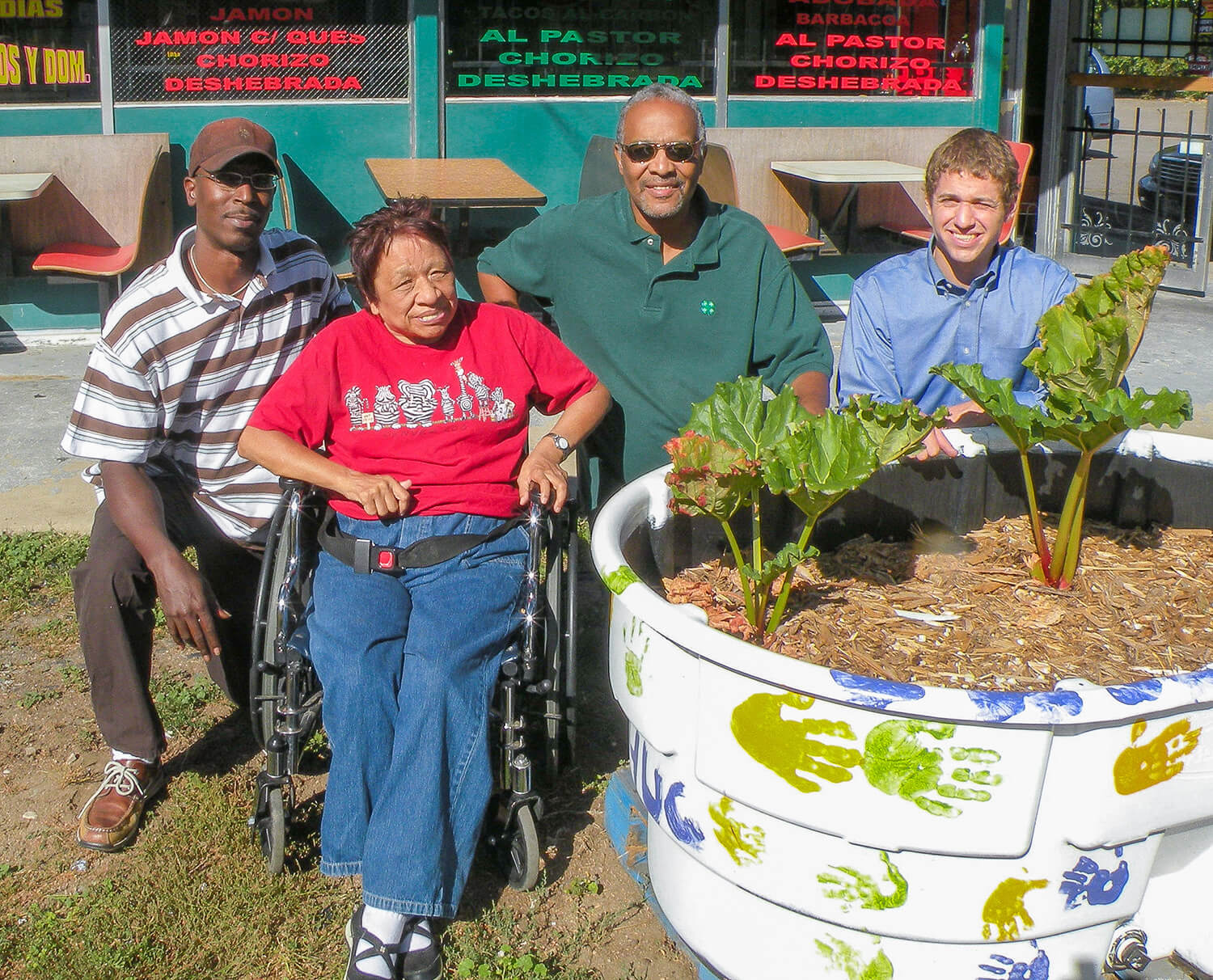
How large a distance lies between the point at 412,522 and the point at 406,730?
54cm

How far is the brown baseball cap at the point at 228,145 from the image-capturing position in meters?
3.24

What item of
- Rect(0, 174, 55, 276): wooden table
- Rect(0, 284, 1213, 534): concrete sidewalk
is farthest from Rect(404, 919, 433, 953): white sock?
Rect(0, 174, 55, 276): wooden table

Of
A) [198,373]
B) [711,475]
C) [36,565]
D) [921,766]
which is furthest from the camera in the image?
[36,565]

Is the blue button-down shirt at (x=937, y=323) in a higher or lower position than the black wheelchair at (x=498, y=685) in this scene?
higher

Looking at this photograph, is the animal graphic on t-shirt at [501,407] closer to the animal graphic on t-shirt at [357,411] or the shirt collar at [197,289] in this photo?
the animal graphic on t-shirt at [357,411]

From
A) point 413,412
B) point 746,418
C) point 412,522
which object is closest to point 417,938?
point 412,522

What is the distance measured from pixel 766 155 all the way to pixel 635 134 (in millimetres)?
4843

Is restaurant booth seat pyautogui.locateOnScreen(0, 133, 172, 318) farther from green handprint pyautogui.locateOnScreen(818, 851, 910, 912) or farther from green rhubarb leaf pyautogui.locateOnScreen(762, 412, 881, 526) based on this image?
green handprint pyautogui.locateOnScreen(818, 851, 910, 912)

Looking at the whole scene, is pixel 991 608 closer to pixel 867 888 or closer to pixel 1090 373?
pixel 1090 373

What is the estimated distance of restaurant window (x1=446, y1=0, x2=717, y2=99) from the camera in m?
7.57

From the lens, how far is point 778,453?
2.30m

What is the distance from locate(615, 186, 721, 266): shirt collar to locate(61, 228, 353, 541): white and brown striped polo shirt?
2.83 feet

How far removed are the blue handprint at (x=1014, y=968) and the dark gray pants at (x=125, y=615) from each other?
2.12 metres

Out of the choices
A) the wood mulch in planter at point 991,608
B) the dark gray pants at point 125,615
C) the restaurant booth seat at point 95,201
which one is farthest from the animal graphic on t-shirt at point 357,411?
the restaurant booth seat at point 95,201
